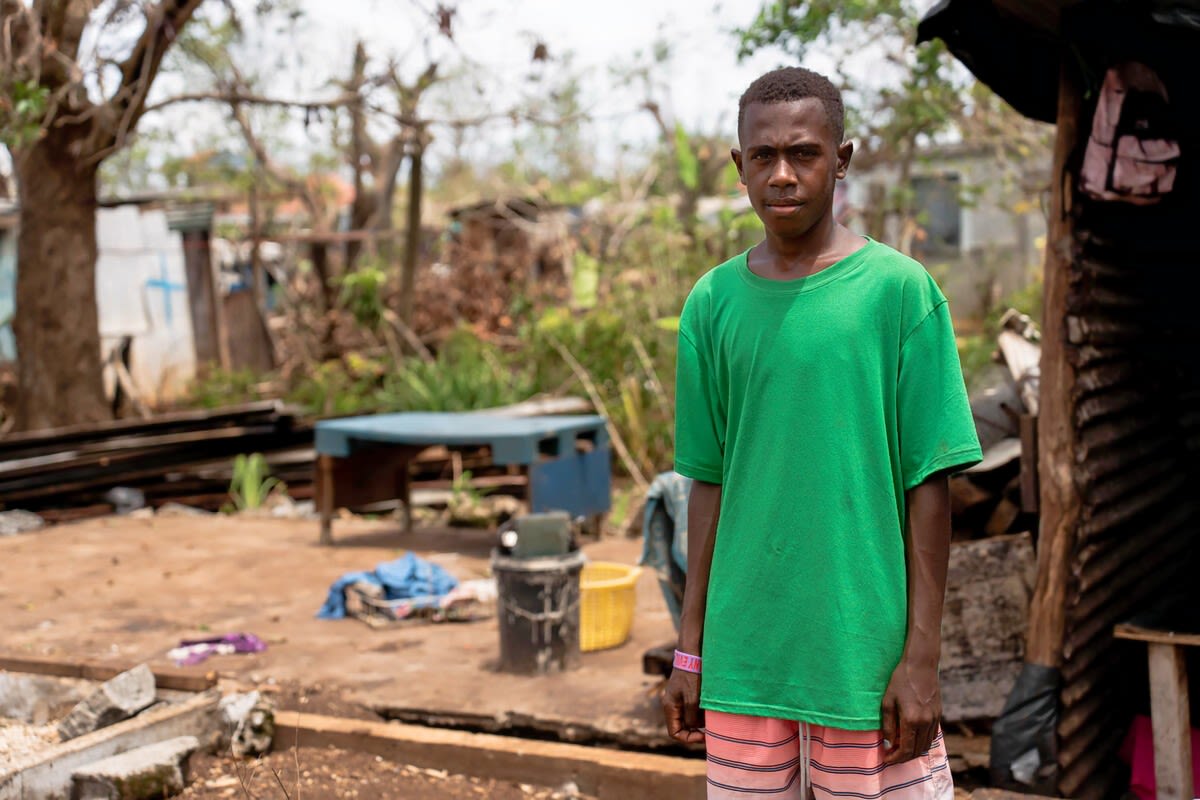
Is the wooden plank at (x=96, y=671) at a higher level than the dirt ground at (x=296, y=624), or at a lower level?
higher

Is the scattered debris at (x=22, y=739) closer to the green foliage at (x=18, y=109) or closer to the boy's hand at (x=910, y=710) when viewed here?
the boy's hand at (x=910, y=710)

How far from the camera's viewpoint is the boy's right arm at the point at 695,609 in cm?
227

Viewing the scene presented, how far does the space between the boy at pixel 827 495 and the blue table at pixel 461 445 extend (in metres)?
5.89

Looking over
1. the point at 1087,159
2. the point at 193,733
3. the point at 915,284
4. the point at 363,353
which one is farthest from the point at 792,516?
the point at 363,353

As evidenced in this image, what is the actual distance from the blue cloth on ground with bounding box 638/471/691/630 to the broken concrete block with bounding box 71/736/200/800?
6.06 feet

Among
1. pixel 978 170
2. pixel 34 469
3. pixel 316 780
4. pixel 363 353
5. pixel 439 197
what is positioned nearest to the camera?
pixel 316 780

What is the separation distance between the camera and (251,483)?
1056 cm

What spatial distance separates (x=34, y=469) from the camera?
391 inches

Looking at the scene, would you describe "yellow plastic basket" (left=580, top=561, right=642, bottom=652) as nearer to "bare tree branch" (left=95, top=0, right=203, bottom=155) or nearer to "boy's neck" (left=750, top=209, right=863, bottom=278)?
"boy's neck" (left=750, top=209, right=863, bottom=278)

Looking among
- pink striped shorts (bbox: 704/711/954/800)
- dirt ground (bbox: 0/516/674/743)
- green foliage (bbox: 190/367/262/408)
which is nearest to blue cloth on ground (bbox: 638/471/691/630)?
dirt ground (bbox: 0/516/674/743)

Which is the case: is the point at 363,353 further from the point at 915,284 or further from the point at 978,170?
the point at 915,284

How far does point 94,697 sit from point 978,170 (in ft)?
67.4

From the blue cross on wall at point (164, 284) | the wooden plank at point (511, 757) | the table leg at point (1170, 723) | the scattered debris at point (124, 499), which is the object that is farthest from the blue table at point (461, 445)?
the blue cross on wall at point (164, 284)

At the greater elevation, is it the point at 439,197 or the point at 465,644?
the point at 439,197
